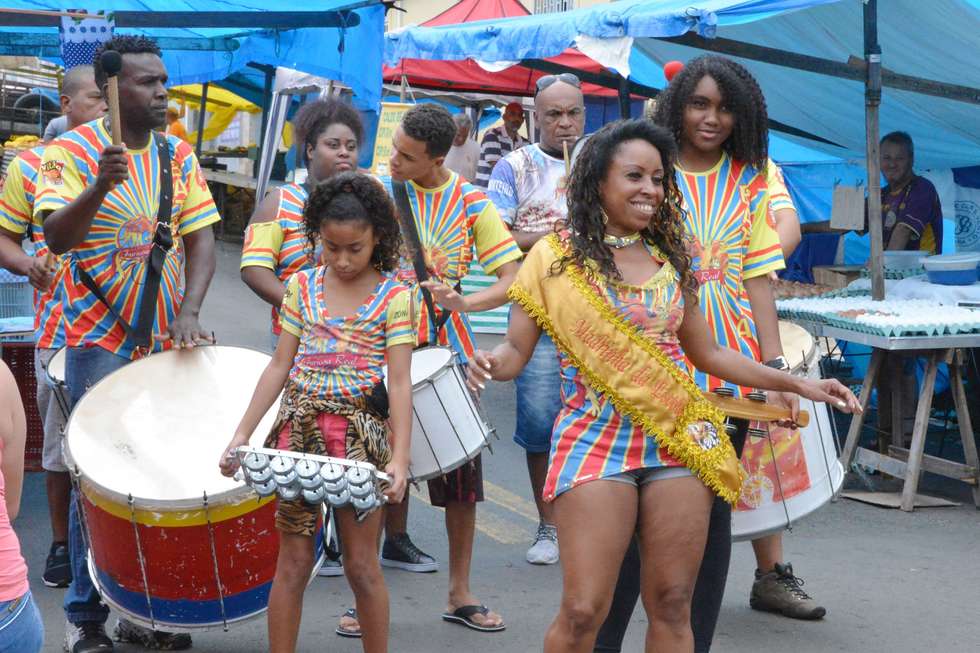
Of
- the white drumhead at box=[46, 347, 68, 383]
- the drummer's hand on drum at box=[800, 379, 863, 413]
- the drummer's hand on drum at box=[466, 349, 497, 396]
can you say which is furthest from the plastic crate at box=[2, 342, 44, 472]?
the drummer's hand on drum at box=[800, 379, 863, 413]

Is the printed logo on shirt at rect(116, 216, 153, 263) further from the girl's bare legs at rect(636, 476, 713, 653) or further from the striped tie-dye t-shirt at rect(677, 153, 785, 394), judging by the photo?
the girl's bare legs at rect(636, 476, 713, 653)

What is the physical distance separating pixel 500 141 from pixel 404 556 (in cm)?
615

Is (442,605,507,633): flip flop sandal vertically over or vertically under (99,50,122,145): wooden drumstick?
under

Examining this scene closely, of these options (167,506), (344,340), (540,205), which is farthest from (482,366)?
(540,205)

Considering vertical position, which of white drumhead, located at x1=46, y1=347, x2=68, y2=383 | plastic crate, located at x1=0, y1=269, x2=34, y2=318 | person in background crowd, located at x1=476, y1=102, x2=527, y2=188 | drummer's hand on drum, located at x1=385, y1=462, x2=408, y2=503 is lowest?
plastic crate, located at x1=0, y1=269, x2=34, y2=318

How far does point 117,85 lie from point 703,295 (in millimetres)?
2151

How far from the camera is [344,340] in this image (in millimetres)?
4203

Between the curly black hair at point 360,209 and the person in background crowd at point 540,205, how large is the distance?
1.73 meters

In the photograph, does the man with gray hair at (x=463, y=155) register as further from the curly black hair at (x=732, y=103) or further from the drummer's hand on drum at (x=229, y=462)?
the drummer's hand on drum at (x=229, y=462)

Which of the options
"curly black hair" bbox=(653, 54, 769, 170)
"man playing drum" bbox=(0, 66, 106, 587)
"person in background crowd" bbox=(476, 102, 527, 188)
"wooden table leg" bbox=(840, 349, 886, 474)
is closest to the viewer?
"curly black hair" bbox=(653, 54, 769, 170)

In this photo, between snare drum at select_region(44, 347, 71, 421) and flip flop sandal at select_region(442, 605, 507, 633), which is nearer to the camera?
snare drum at select_region(44, 347, 71, 421)

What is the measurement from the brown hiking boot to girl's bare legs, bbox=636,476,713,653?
1.90 m

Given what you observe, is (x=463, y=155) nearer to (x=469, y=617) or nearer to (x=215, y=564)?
(x=469, y=617)

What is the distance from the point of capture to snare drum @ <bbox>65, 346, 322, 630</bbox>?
13.6 ft
